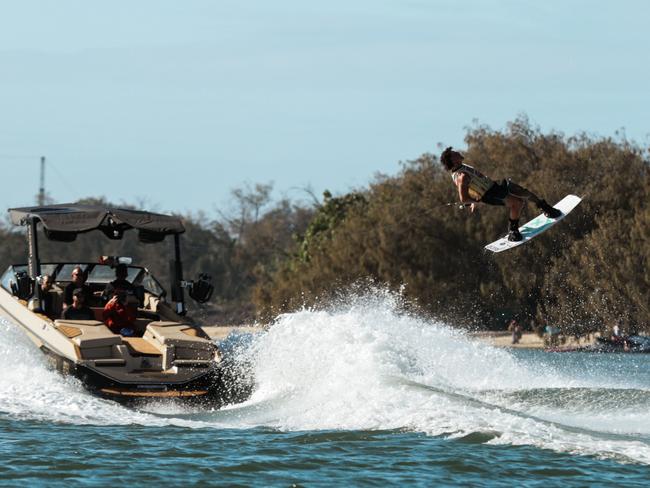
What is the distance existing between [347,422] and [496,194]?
4903mm

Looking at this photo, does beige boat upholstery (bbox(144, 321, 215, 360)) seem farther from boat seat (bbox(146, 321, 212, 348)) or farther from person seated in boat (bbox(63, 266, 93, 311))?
person seated in boat (bbox(63, 266, 93, 311))

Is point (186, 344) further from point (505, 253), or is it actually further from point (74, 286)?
point (505, 253)

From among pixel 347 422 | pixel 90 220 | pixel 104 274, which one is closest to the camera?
pixel 347 422

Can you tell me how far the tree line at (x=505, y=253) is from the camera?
40.9 meters

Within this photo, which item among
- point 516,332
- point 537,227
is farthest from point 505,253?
point 537,227

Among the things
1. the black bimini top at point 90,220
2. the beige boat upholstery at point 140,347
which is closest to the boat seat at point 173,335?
the beige boat upholstery at point 140,347

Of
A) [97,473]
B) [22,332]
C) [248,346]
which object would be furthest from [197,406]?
[97,473]

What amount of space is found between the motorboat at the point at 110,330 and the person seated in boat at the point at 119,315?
22cm

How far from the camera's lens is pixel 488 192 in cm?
1816

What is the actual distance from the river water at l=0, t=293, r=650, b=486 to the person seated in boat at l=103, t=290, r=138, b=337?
50.7 inches

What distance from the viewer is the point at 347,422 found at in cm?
1451

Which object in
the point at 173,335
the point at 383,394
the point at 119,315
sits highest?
the point at 119,315

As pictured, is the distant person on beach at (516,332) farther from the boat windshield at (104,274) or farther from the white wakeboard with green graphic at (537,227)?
the boat windshield at (104,274)

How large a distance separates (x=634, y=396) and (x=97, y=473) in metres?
6.99
